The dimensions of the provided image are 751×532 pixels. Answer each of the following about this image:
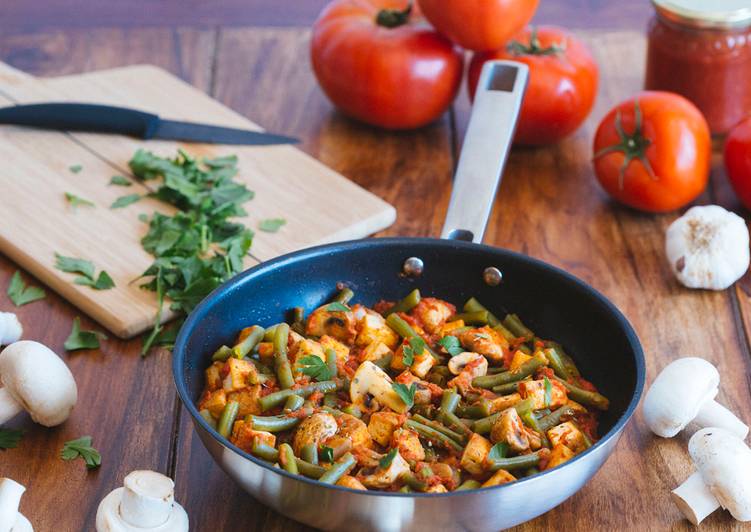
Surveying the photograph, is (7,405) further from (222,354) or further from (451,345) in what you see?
(451,345)

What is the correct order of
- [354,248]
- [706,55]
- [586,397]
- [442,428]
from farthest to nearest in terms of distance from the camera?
[706,55] < [354,248] < [586,397] < [442,428]

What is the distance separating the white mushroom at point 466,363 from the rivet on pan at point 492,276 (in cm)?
21

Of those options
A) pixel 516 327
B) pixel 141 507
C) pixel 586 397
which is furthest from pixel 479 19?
pixel 141 507

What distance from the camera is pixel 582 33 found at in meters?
3.37

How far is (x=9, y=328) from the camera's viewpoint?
190 centimetres

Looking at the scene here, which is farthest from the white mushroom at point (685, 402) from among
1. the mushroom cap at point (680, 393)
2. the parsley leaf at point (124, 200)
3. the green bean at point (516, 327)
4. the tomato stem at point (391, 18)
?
the tomato stem at point (391, 18)

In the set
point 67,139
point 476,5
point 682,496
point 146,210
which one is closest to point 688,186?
point 476,5

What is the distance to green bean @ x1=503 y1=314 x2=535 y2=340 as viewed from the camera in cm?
189

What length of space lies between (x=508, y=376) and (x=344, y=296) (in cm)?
38

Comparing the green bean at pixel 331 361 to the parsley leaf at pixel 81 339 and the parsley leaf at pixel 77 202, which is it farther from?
the parsley leaf at pixel 77 202

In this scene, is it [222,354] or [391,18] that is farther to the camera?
[391,18]

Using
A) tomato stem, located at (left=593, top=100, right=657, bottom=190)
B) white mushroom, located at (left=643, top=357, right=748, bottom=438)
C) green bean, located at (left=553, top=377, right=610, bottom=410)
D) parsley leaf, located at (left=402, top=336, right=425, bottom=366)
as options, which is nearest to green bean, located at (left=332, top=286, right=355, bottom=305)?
parsley leaf, located at (left=402, top=336, right=425, bottom=366)

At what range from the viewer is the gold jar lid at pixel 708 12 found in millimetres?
2533

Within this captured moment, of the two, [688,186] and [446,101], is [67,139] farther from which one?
[688,186]
